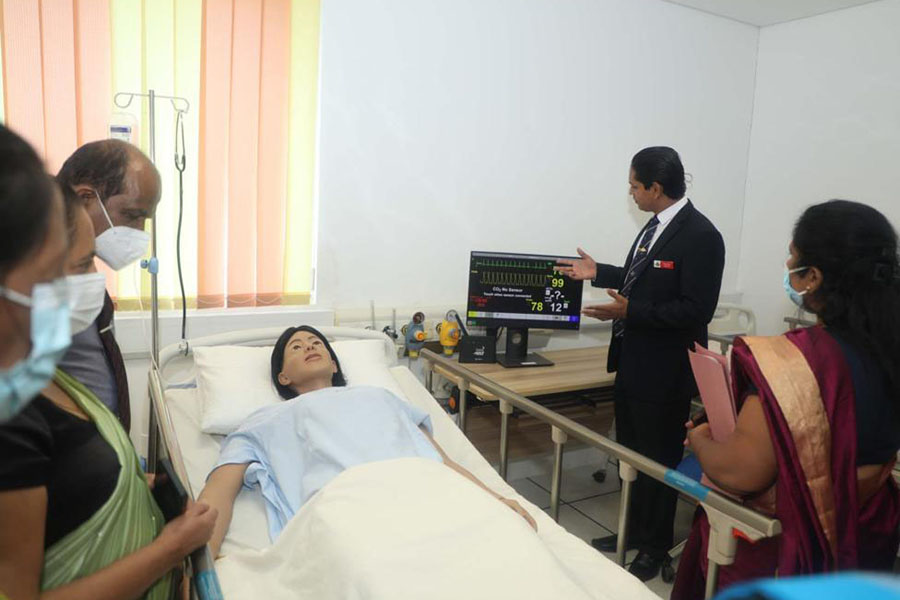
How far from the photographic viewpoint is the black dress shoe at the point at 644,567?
2.60 meters

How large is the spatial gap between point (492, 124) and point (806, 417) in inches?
90.5

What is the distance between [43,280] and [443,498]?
1.06 metres

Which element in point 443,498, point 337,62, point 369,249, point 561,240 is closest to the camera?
point 443,498

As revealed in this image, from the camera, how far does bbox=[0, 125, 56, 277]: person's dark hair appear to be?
60 centimetres

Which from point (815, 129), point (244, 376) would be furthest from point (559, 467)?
point (815, 129)

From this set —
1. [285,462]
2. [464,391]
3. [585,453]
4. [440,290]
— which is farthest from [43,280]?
[585,453]

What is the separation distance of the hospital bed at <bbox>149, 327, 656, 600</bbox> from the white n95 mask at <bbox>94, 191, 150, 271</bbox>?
385 millimetres

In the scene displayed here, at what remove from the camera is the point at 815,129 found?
3.91 m

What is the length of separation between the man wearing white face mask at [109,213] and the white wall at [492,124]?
1302 millimetres

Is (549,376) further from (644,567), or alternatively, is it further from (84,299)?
(84,299)

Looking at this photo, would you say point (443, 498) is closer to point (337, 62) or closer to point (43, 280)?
point (43, 280)

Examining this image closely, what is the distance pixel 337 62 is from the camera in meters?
2.88

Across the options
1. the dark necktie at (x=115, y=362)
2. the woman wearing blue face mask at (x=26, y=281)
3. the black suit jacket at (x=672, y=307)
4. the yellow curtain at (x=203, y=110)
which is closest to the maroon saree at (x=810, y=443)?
the black suit jacket at (x=672, y=307)

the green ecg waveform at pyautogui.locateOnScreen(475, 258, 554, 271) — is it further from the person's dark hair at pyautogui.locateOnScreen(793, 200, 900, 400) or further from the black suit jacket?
the person's dark hair at pyautogui.locateOnScreen(793, 200, 900, 400)
